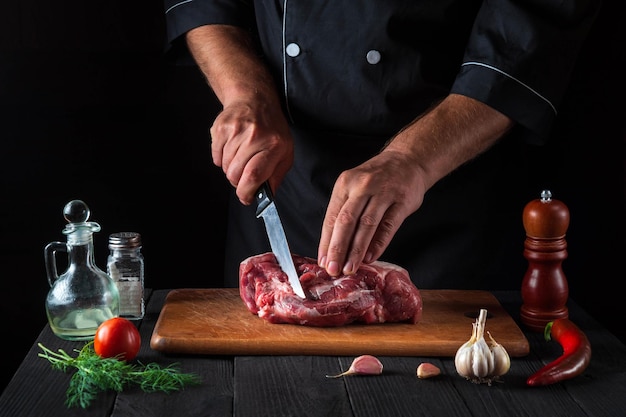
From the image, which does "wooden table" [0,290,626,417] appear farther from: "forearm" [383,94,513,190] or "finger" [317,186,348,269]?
"forearm" [383,94,513,190]

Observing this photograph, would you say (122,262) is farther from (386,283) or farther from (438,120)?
(438,120)

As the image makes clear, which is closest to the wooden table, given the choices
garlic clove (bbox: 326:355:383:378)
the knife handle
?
garlic clove (bbox: 326:355:383:378)

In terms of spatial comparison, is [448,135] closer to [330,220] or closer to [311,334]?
[330,220]

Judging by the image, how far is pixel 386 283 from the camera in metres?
2.08

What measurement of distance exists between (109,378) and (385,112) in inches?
46.2

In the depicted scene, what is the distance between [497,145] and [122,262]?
1220 mm

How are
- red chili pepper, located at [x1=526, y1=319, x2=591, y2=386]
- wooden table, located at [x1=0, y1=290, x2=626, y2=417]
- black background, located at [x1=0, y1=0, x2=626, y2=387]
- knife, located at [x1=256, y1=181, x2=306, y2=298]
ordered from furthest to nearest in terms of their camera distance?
black background, located at [x1=0, y1=0, x2=626, y2=387]
knife, located at [x1=256, y1=181, x2=306, y2=298]
red chili pepper, located at [x1=526, y1=319, x2=591, y2=386]
wooden table, located at [x1=0, y1=290, x2=626, y2=417]

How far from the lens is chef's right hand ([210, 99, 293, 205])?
7.11 feet

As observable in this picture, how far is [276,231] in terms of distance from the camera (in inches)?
85.7

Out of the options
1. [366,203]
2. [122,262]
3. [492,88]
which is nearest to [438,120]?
[492,88]

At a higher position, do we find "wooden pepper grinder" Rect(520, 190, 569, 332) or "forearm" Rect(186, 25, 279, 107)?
"forearm" Rect(186, 25, 279, 107)

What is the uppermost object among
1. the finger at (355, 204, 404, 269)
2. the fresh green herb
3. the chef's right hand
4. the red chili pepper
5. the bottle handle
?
the chef's right hand

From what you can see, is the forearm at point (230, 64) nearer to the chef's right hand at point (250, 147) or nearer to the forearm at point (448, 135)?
the chef's right hand at point (250, 147)

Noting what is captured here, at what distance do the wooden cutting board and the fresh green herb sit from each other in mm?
132
